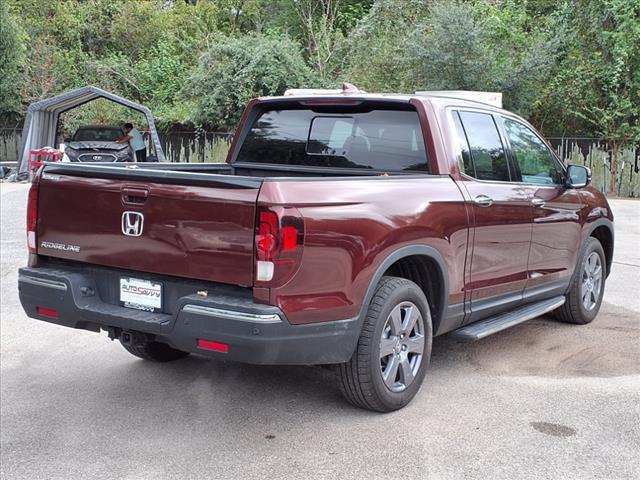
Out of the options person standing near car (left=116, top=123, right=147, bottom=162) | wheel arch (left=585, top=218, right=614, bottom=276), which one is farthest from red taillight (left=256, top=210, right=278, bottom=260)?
person standing near car (left=116, top=123, right=147, bottom=162)

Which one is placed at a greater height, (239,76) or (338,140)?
(239,76)

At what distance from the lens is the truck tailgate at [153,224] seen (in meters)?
3.71

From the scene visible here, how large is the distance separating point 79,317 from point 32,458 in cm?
81

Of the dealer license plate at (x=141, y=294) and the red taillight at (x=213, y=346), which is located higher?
the dealer license plate at (x=141, y=294)

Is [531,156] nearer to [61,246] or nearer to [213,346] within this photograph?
[213,346]

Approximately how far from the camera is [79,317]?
4.23 m

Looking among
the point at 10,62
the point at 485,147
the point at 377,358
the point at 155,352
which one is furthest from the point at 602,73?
the point at 10,62

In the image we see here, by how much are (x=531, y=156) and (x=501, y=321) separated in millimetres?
1504

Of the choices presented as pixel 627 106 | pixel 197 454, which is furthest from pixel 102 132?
pixel 197 454

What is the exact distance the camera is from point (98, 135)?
2177cm

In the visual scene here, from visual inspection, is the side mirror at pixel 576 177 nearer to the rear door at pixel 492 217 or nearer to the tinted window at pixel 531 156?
the tinted window at pixel 531 156

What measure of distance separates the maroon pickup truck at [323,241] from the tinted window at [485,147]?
2cm

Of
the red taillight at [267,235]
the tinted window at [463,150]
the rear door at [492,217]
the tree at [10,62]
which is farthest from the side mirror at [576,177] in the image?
the tree at [10,62]

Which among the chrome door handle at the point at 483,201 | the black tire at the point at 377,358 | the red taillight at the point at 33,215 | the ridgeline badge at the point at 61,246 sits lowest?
the black tire at the point at 377,358
